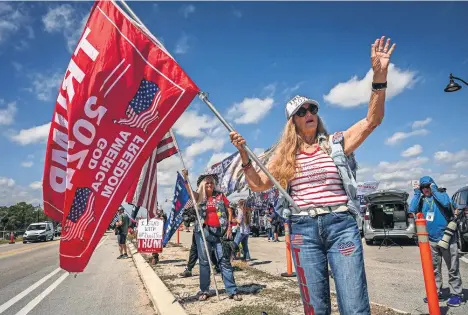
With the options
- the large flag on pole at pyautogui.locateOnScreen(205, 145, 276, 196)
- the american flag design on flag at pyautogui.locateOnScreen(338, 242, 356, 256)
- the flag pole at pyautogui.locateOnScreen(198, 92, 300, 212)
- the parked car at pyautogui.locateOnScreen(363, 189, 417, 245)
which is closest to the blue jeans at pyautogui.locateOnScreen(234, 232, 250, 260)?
the large flag on pole at pyautogui.locateOnScreen(205, 145, 276, 196)

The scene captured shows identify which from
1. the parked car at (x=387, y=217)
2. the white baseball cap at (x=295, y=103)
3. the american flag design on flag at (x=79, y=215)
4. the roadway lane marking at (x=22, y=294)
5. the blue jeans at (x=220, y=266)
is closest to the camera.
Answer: the white baseball cap at (x=295, y=103)

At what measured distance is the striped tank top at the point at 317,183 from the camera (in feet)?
8.37

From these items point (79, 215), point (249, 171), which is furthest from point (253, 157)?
point (79, 215)

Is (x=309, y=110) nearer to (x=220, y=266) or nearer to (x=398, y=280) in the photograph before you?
(x=220, y=266)

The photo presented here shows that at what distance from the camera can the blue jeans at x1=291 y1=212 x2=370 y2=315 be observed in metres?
2.36

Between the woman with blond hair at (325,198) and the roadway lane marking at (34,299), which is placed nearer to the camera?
the woman with blond hair at (325,198)

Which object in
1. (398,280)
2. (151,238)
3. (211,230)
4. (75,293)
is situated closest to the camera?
(211,230)

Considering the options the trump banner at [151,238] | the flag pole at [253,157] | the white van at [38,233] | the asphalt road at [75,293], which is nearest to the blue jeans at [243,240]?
the trump banner at [151,238]

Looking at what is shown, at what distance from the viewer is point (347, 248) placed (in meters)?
2.40

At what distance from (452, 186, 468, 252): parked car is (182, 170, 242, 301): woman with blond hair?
7.16 meters

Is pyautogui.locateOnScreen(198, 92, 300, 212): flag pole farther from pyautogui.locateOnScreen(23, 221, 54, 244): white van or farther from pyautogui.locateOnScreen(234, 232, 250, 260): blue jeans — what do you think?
pyautogui.locateOnScreen(23, 221, 54, 244): white van

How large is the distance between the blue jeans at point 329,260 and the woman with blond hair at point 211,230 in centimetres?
314

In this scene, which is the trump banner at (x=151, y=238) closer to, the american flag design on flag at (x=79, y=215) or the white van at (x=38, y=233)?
the american flag design on flag at (x=79, y=215)

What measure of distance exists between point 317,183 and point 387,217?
15.1 metres
